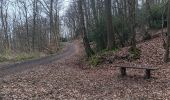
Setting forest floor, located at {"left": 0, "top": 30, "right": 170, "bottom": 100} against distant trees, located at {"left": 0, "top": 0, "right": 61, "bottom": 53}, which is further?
distant trees, located at {"left": 0, "top": 0, "right": 61, "bottom": 53}

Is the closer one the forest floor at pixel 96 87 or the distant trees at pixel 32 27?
the forest floor at pixel 96 87

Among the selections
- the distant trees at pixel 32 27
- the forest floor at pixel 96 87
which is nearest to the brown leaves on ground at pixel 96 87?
the forest floor at pixel 96 87

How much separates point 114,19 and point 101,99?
52.5 ft

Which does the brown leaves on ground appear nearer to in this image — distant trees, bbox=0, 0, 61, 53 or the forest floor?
the forest floor

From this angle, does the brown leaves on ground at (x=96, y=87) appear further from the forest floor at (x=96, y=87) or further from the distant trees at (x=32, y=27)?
the distant trees at (x=32, y=27)

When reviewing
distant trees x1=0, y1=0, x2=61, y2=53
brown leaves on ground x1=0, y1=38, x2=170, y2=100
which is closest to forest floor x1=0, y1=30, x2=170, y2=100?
brown leaves on ground x1=0, y1=38, x2=170, y2=100

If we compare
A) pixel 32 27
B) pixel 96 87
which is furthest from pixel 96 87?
pixel 32 27

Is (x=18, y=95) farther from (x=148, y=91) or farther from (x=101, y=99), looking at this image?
(x=148, y=91)

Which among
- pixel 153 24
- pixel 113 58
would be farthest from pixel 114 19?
pixel 113 58

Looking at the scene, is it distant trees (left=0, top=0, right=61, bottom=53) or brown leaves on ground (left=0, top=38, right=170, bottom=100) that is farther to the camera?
distant trees (left=0, top=0, right=61, bottom=53)

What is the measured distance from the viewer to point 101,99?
949cm

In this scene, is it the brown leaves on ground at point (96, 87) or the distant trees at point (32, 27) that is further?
the distant trees at point (32, 27)

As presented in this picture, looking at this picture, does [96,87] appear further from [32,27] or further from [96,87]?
[32,27]

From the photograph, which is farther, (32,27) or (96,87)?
(32,27)
